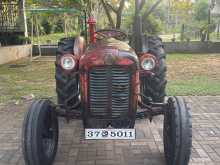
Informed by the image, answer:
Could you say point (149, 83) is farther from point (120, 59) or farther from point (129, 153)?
point (120, 59)

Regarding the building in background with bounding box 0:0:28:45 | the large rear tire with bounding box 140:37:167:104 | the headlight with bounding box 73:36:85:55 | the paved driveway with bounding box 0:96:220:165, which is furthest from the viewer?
the building in background with bounding box 0:0:28:45

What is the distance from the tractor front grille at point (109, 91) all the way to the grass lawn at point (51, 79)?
4.25 meters

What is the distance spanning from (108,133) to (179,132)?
0.80m

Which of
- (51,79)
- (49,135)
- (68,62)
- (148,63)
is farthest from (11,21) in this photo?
(148,63)

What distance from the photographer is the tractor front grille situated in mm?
4469

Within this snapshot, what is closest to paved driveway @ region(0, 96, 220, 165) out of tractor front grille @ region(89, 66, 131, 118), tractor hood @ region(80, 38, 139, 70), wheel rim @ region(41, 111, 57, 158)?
wheel rim @ region(41, 111, 57, 158)

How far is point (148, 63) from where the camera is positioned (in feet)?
16.1

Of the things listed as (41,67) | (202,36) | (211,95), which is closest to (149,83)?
(211,95)

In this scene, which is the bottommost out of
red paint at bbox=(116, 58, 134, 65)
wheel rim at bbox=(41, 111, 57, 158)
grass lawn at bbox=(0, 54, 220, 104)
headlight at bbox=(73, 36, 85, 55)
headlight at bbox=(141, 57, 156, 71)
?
grass lawn at bbox=(0, 54, 220, 104)

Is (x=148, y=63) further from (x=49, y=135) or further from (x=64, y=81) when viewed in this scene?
(x=64, y=81)

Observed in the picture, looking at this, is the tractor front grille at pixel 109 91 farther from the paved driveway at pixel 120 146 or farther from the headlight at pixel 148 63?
the paved driveway at pixel 120 146

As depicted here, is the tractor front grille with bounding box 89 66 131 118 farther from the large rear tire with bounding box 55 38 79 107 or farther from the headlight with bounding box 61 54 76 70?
the large rear tire with bounding box 55 38 79 107

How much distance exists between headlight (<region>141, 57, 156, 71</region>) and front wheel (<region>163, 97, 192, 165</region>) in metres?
0.54

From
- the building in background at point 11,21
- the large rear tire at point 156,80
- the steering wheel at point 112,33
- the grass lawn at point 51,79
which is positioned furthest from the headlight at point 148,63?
the building in background at point 11,21
